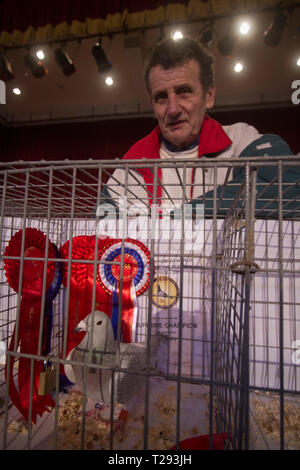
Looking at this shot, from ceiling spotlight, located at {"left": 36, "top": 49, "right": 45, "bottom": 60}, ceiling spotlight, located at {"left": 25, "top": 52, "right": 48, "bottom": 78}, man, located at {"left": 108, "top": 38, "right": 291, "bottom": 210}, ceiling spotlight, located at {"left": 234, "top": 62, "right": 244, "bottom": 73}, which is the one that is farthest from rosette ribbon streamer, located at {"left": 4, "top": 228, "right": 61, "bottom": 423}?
ceiling spotlight, located at {"left": 234, "top": 62, "right": 244, "bottom": 73}

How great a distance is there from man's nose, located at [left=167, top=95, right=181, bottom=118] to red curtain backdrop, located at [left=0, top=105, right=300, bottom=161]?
2.01 metres

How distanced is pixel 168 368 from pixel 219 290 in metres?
0.29

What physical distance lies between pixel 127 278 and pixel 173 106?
1086 millimetres

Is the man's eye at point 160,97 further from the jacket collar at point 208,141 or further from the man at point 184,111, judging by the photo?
the jacket collar at point 208,141

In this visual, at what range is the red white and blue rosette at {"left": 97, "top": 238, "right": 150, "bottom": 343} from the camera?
2.33 feet

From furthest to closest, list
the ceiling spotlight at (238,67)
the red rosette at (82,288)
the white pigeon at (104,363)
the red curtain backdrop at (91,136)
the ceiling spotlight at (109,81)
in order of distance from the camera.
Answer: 1. the red curtain backdrop at (91,136)
2. the ceiling spotlight at (109,81)
3. the ceiling spotlight at (238,67)
4. the red rosette at (82,288)
5. the white pigeon at (104,363)

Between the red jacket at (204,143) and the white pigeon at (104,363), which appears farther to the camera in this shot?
the red jacket at (204,143)

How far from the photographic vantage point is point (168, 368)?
2.48ft

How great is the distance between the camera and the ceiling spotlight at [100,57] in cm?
216

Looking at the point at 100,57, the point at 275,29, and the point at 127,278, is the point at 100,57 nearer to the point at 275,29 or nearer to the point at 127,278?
the point at 275,29

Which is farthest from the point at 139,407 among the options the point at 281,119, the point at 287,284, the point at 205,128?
the point at 281,119

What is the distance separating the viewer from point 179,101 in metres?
1.42

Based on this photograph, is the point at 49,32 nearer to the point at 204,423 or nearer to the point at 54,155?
the point at 54,155

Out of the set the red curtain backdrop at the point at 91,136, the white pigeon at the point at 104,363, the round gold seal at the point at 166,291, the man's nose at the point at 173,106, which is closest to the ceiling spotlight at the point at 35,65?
the red curtain backdrop at the point at 91,136
